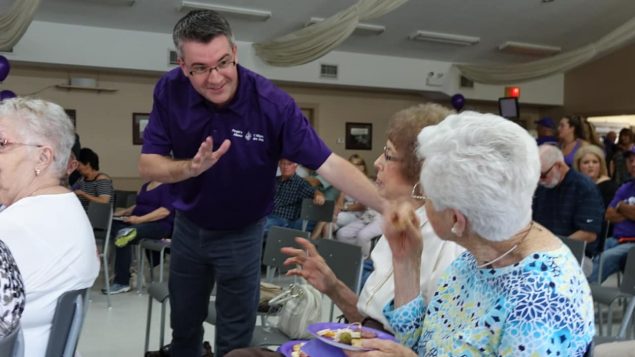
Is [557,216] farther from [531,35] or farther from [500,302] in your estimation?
[531,35]

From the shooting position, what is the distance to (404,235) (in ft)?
5.03

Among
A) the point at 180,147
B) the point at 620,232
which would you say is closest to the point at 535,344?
the point at 180,147

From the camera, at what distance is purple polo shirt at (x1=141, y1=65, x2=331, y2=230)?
1967 mm

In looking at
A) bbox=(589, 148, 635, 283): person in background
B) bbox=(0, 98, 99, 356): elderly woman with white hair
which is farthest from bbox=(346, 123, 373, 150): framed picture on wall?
bbox=(0, 98, 99, 356): elderly woman with white hair

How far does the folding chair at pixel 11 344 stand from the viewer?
1121 mm

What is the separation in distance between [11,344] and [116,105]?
7.75m

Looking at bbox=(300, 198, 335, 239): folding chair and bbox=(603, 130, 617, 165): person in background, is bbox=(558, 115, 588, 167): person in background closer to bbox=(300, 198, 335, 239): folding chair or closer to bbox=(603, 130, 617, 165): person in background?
bbox=(300, 198, 335, 239): folding chair

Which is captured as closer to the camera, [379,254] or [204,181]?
[379,254]

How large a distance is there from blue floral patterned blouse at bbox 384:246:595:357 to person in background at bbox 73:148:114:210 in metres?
4.87

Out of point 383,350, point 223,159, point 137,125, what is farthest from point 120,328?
point 137,125

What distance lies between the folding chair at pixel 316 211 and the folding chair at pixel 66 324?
383 centimetres

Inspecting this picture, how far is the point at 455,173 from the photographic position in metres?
1.17

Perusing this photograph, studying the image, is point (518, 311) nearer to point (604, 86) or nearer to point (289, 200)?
point (289, 200)

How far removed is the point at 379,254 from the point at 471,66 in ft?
26.8
